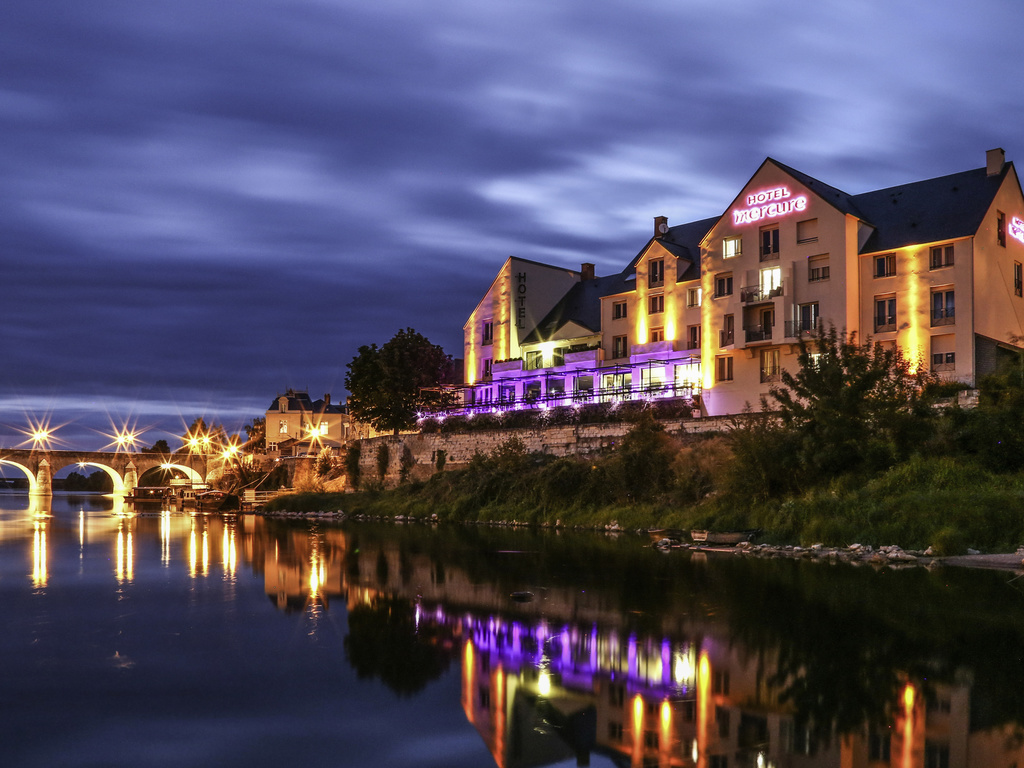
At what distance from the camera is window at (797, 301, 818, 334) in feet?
141

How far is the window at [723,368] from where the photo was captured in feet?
151

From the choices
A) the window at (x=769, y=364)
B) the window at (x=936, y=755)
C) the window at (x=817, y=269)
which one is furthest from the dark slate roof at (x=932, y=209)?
the window at (x=936, y=755)

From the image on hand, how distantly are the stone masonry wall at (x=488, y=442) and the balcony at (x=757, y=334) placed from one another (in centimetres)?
616

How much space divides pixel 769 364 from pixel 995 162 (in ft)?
45.8

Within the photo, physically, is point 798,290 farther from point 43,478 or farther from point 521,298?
point 43,478

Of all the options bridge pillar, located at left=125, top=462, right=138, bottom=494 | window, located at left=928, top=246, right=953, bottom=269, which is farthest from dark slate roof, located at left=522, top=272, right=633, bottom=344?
bridge pillar, located at left=125, top=462, right=138, bottom=494

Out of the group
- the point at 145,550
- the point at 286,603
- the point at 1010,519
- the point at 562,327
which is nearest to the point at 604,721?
the point at 286,603

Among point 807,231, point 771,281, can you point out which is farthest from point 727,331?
point 807,231

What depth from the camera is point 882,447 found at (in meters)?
29.1

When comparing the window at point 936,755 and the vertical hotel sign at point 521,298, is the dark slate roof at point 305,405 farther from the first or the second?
the window at point 936,755

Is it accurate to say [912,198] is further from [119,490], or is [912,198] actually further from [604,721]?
[119,490]

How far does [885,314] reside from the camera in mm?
42125

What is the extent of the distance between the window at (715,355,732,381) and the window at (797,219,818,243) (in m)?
6.87

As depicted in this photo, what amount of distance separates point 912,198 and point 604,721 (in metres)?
42.0
